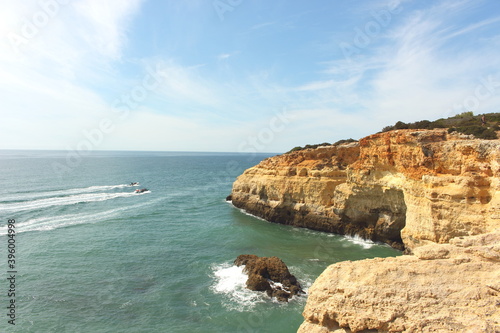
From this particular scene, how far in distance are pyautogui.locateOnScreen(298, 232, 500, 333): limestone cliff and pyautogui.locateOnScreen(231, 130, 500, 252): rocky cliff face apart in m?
9.84

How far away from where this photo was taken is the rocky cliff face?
16297mm

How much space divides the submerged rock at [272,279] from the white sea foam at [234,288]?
503mm

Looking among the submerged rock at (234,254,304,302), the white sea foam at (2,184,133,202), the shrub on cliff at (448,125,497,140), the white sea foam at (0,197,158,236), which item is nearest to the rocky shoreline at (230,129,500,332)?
the shrub on cliff at (448,125,497,140)

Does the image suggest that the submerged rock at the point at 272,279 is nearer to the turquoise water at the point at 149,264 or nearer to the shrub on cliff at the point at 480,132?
the turquoise water at the point at 149,264

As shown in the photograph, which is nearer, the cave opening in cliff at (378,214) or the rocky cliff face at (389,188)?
the rocky cliff face at (389,188)

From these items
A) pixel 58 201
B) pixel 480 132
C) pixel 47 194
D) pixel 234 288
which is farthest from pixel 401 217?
pixel 47 194

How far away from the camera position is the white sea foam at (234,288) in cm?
1606

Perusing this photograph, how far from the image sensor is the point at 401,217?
2406 centimetres

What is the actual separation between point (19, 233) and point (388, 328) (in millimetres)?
33688

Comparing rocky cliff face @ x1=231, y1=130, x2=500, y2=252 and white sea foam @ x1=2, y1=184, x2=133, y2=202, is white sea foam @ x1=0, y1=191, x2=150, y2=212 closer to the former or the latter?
white sea foam @ x1=2, y1=184, x2=133, y2=202

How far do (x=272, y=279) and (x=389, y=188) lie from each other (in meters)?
13.1

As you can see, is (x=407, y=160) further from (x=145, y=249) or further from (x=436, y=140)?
(x=145, y=249)

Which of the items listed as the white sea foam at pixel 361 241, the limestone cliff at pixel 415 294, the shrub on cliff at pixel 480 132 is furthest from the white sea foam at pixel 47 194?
the shrub on cliff at pixel 480 132

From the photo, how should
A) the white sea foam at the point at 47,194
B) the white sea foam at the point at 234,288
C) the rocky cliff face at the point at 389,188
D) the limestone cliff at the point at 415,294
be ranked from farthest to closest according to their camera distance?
the white sea foam at the point at 47,194, the rocky cliff face at the point at 389,188, the white sea foam at the point at 234,288, the limestone cliff at the point at 415,294
